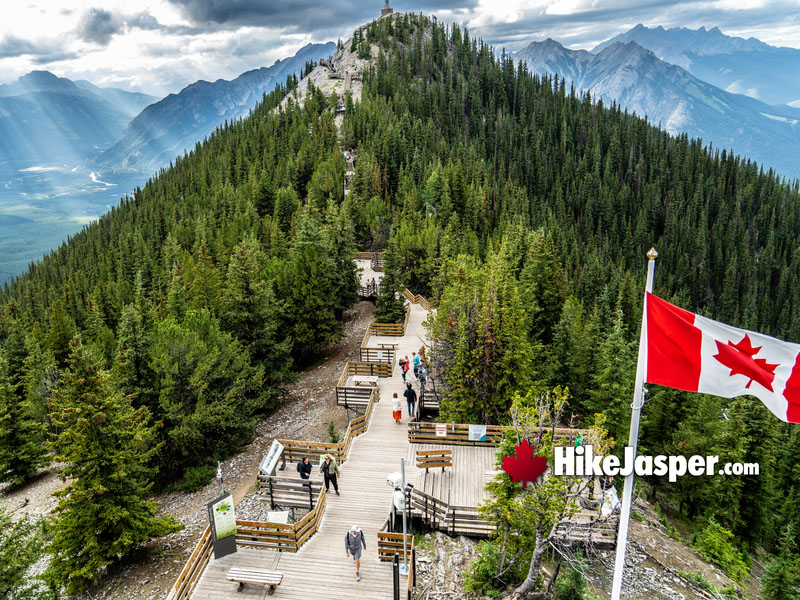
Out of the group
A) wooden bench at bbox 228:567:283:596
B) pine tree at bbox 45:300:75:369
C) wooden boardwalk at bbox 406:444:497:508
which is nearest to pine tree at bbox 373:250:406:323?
wooden boardwalk at bbox 406:444:497:508

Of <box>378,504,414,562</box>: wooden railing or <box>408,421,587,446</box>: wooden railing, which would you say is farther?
<box>408,421,587,446</box>: wooden railing

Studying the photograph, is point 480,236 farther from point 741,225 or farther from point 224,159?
point 741,225

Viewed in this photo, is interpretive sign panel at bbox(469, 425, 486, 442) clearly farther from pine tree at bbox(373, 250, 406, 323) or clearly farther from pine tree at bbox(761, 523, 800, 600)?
pine tree at bbox(373, 250, 406, 323)

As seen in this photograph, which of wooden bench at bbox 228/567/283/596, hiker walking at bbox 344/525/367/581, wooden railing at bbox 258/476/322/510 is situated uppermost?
hiker walking at bbox 344/525/367/581

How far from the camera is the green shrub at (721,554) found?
24078 mm

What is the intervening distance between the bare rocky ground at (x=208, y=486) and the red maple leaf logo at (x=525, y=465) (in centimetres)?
1348

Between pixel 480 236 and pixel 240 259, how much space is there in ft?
150

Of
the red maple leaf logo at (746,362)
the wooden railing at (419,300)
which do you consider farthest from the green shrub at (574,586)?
the wooden railing at (419,300)

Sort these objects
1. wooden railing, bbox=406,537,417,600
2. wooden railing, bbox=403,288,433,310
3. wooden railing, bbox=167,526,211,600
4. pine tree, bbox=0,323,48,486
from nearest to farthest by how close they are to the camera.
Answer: wooden railing, bbox=406,537,417,600, wooden railing, bbox=167,526,211,600, pine tree, bbox=0,323,48,486, wooden railing, bbox=403,288,433,310

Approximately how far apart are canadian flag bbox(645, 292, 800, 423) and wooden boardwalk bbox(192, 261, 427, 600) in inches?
439

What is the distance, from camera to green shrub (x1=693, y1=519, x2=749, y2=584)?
24078 millimetres

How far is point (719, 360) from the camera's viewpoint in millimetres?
8539

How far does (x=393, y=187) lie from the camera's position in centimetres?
8781

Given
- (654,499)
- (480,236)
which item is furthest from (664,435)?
(480,236)
